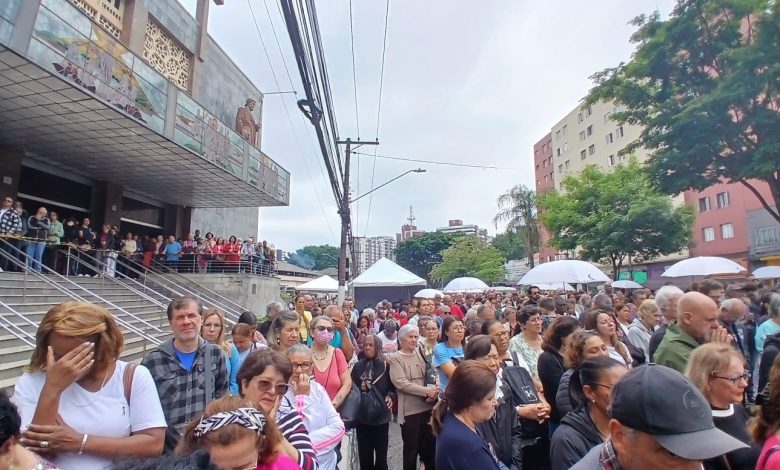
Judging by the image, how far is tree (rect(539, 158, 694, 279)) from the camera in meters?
22.2

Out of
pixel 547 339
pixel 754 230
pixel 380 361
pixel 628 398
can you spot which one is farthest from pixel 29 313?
pixel 754 230

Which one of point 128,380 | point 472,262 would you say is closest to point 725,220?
point 472,262

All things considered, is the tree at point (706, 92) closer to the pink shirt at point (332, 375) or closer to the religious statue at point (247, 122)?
the pink shirt at point (332, 375)

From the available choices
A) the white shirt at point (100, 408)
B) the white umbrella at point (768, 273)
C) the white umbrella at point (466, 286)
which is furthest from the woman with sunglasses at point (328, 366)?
the white umbrella at point (768, 273)

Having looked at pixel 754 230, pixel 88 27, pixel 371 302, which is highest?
pixel 88 27

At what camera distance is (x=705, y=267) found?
10617 mm

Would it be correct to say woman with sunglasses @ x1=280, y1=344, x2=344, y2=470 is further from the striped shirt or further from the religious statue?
the religious statue

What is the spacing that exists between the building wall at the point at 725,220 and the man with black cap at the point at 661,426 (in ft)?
101

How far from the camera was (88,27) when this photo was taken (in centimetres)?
973

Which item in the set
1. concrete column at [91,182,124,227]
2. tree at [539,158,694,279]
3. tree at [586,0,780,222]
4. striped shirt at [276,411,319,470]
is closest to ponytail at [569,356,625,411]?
striped shirt at [276,411,319,470]

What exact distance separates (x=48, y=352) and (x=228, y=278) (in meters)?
15.9

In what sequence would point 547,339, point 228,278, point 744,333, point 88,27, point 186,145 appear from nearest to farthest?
point 547,339 → point 744,333 → point 88,27 → point 186,145 → point 228,278

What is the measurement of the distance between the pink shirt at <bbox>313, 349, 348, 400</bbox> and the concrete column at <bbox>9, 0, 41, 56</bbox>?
897 cm

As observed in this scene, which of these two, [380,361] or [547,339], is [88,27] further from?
[547,339]
